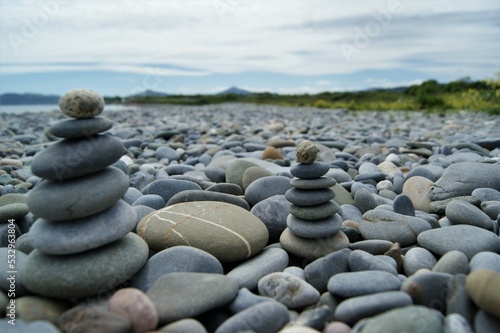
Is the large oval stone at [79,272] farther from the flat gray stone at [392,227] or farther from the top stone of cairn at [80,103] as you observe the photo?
the flat gray stone at [392,227]

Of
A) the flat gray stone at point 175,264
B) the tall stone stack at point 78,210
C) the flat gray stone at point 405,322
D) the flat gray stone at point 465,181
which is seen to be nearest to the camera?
the flat gray stone at point 405,322

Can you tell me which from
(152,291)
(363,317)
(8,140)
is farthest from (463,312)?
(8,140)

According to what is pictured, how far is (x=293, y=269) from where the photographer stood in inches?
105

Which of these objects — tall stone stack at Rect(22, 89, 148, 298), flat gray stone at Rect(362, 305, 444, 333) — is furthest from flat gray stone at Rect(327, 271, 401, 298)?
tall stone stack at Rect(22, 89, 148, 298)

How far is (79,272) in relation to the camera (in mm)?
2238

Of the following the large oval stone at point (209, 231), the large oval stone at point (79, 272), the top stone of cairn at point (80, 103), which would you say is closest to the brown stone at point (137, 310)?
the large oval stone at point (79, 272)

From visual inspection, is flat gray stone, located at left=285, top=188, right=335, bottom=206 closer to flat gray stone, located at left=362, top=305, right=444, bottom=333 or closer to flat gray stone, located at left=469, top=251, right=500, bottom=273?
flat gray stone, located at left=469, top=251, right=500, bottom=273

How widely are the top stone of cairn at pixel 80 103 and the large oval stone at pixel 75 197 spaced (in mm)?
394

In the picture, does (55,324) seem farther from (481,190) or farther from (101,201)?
(481,190)

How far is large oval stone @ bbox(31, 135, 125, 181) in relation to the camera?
2.38m

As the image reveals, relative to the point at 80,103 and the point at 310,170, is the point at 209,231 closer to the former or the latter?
the point at 310,170

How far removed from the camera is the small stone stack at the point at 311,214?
2900mm

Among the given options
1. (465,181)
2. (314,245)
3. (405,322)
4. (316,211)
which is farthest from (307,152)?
(465,181)

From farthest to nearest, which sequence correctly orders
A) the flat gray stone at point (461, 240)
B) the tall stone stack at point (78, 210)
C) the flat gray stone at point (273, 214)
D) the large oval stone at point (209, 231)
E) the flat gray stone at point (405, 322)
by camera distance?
the flat gray stone at point (273, 214), the large oval stone at point (209, 231), the flat gray stone at point (461, 240), the tall stone stack at point (78, 210), the flat gray stone at point (405, 322)
